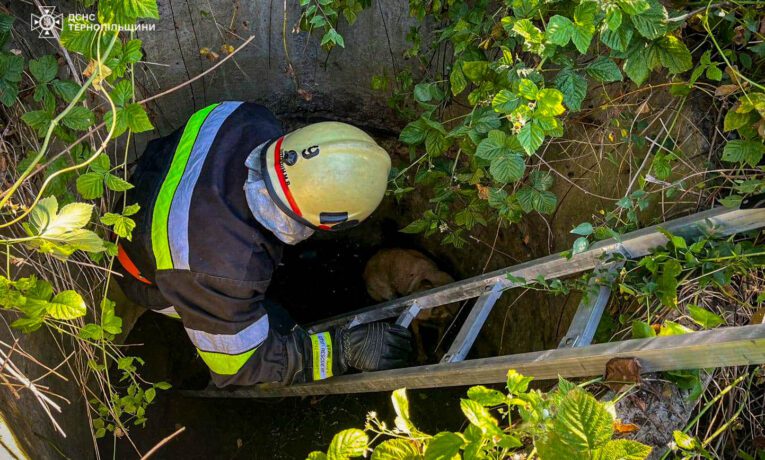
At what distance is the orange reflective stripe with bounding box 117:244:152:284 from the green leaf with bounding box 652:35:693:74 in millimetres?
2128

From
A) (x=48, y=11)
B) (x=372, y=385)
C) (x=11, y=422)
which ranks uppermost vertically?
(x=48, y=11)

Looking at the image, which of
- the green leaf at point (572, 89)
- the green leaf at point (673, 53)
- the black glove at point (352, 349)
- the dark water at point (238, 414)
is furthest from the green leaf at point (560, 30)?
the dark water at point (238, 414)

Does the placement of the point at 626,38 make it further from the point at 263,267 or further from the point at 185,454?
the point at 185,454

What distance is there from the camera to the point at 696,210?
2121 millimetres

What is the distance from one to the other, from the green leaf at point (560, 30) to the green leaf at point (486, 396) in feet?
3.19

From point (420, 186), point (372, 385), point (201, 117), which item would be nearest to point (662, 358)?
point (372, 385)

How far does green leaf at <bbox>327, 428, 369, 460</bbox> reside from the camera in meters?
1.37

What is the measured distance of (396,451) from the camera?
146 cm

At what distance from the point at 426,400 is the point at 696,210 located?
206 centimetres

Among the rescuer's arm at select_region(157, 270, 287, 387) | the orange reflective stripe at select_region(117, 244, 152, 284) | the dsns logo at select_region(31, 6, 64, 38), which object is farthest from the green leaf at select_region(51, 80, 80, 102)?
the orange reflective stripe at select_region(117, 244, 152, 284)

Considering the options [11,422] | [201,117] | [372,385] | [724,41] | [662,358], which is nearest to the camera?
[662,358]

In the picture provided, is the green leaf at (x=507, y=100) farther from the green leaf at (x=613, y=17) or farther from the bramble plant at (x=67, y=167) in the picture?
the bramble plant at (x=67, y=167)

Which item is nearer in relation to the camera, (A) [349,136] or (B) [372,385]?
(A) [349,136]

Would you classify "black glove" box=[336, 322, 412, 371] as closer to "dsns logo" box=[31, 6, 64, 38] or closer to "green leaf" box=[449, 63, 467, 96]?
"green leaf" box=[449, 63, 467, 96]
